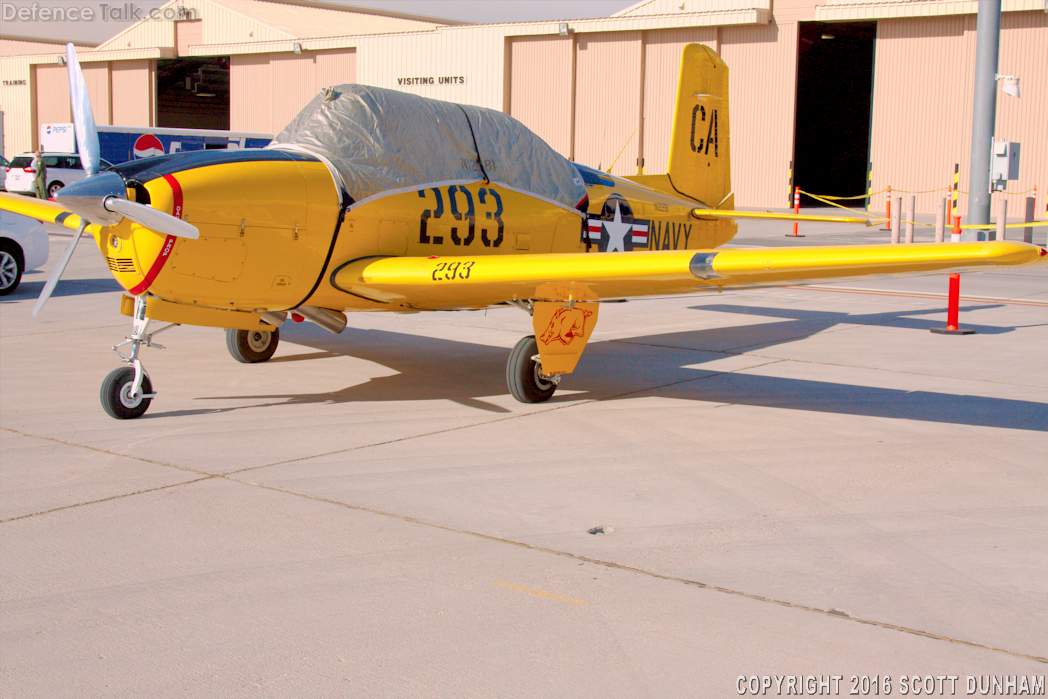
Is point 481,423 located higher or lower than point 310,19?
lower

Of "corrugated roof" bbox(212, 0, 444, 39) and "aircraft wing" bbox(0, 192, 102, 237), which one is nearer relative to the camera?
"aircraft wing" bbox(0, 192, 102, 237)

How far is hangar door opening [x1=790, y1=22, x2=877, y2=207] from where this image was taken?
40.0m

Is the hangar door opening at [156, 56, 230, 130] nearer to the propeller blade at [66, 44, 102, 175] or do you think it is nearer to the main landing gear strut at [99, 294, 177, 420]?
the propeller blade at [66, 44, 102, 175]

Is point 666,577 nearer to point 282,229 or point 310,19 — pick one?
point 282,229

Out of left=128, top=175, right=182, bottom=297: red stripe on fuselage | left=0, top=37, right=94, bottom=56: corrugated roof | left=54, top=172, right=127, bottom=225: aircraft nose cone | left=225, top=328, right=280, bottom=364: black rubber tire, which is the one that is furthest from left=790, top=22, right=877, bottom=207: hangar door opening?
left=0, top=37, right=94, bottom=56: corrugated roof

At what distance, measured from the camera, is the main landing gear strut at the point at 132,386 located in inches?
240

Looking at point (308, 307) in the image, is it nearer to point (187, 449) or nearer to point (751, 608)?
point (187, 449)

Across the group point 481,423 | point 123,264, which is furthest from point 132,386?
point 481,423

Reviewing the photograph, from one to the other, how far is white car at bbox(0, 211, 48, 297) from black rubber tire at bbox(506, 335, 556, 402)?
8.41 metres

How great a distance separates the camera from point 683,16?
1266 inches

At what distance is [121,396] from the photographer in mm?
6113

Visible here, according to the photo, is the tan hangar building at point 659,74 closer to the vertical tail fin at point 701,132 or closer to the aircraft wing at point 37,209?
the vertical tail fin at point 701,132

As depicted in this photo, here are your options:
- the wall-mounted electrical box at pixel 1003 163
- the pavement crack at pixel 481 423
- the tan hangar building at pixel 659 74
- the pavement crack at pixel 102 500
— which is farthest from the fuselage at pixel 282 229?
the tan hangar building at pixel 659 74

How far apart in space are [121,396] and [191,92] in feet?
175
